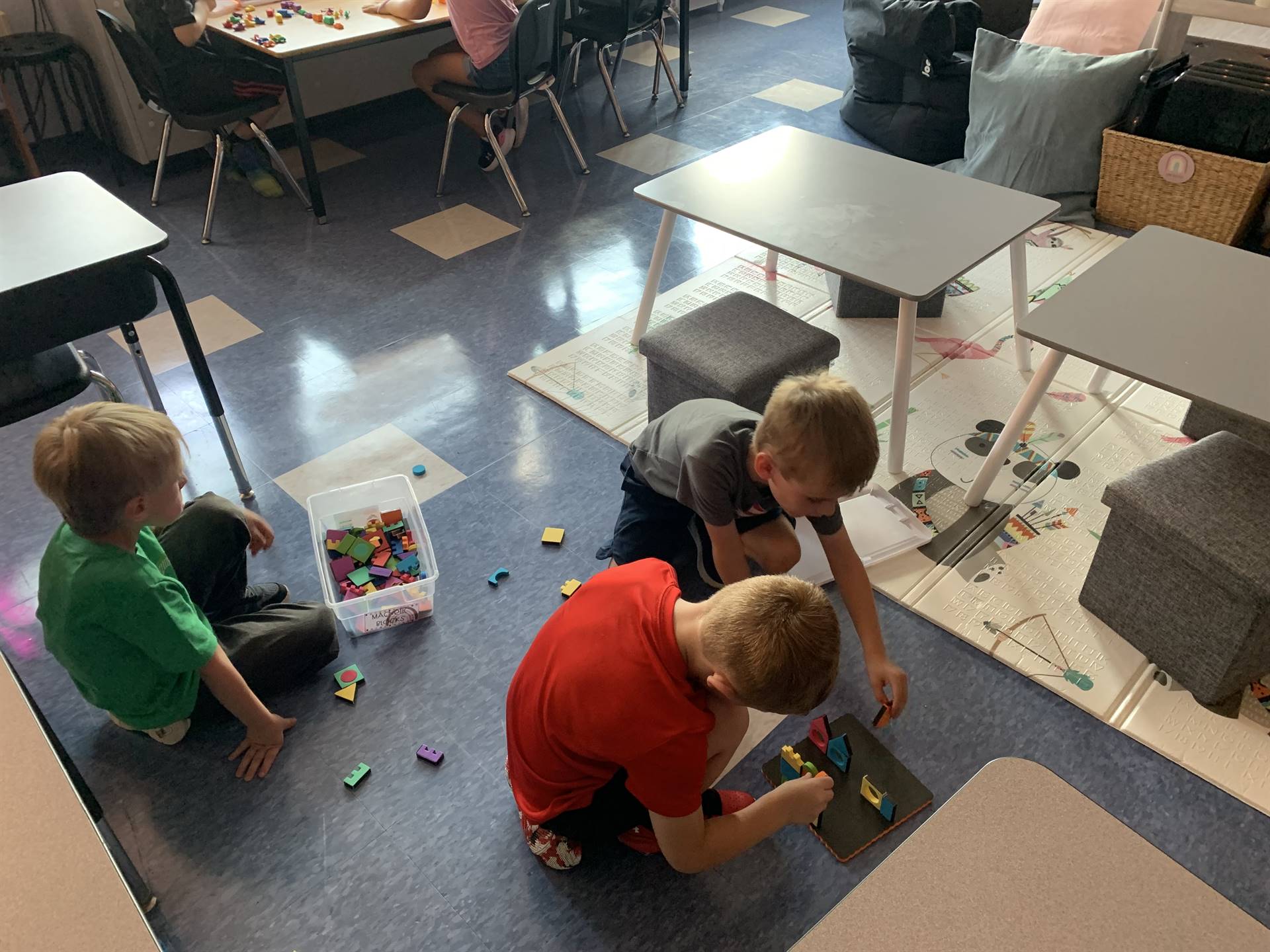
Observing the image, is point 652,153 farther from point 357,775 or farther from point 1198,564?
point 357,775

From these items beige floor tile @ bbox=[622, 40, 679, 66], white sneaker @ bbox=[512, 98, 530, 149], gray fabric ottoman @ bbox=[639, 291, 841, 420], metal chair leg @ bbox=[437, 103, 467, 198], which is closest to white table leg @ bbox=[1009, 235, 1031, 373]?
gray fabric ottoman @ bbox=[639, 291, 841, 420]

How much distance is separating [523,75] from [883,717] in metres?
2.72

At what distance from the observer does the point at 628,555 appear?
193 centimetres

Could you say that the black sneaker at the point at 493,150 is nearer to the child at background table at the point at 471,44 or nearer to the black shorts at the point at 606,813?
the child at background table at the point at 471,44

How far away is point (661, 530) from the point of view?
6.28 feet

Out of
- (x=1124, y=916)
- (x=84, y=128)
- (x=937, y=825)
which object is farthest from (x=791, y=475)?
(x=84, y=128)

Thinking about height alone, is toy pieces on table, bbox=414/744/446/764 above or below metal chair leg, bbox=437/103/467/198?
below

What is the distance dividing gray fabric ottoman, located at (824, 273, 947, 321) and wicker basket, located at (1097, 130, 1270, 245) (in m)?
0.89

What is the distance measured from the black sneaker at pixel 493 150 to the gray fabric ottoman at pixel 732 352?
197 cm

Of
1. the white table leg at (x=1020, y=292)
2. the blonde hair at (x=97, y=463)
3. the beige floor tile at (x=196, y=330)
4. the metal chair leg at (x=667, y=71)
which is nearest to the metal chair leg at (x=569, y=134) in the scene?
the metal chair leg at (x=667, y=71)

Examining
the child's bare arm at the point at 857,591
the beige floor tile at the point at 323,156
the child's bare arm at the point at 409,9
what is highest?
the child's bare arm at the point at 409,9

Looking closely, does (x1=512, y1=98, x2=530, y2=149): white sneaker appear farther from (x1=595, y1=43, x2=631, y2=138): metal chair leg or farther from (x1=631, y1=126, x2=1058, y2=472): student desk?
(x1=631, y1=126, x2=1058, y2=472): student desk

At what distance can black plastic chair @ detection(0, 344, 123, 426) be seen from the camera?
6.07 ft

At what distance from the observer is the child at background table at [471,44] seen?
328 centimetres
